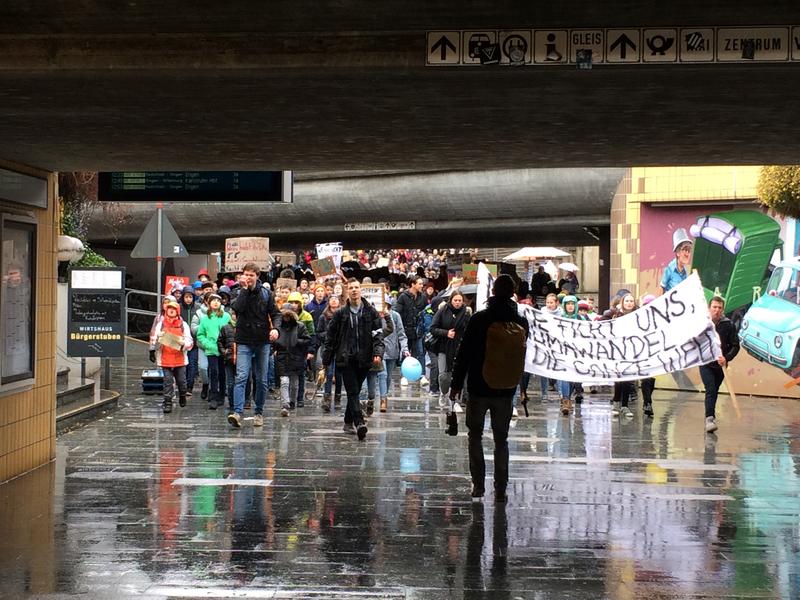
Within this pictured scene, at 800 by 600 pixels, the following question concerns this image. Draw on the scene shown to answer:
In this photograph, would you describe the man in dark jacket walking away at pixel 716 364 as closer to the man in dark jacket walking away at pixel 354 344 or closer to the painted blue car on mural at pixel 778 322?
the man in dark jacket walking away at pixel 354 344

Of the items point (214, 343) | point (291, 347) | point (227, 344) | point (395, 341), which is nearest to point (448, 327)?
point (395, 341)

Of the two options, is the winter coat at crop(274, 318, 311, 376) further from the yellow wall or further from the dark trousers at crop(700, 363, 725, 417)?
the dark trousers at crop(700, 363, 725, 417)

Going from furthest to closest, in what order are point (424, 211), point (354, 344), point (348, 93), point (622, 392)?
1. point (424, 211)
2. point (622, 392)
3. point (354, 344)
4. point (348, 93)

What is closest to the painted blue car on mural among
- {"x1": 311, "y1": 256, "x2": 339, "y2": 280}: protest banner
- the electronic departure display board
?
{"x1": 311, "y1": 256, "x2": 339, "y2": 280}: protest banner

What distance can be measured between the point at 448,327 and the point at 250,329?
3329 millimetres

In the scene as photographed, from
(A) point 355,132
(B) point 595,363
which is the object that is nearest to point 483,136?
(A) point 355,132

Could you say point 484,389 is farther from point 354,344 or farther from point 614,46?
point 354,344

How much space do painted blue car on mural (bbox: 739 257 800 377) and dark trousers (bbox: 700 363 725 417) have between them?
5.11 m

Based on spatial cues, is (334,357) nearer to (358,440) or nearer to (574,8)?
(358,440)

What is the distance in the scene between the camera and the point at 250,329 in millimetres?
14969

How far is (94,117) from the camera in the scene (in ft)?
28.3

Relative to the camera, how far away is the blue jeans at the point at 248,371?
15047 mm

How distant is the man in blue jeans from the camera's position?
14.9 m

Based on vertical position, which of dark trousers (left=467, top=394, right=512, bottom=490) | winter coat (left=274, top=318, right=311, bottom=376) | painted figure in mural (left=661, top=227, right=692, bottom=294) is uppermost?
painted figure in mural (left=661, top=227, right=692, bottom=294)
